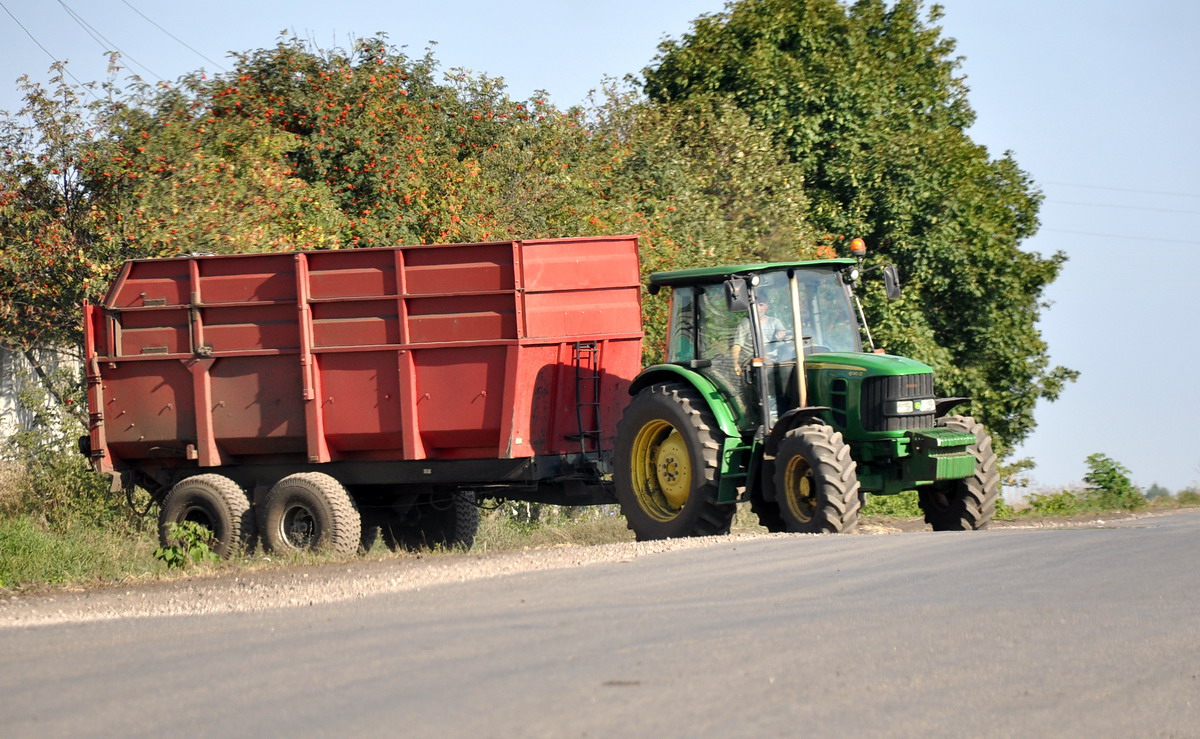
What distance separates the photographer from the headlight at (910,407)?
39.7 feet

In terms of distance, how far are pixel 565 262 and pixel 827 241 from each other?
12555 mm

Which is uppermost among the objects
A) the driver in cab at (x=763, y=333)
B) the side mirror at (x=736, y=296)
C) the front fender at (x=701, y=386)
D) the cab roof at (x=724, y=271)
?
the cab roof at (x=724, y=271)

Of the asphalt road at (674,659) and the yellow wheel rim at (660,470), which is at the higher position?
the yellow wheel rim at (660,470)

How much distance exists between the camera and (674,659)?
6.04 metres

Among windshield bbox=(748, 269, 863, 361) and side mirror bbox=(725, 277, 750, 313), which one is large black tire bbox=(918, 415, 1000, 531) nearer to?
windshield bbox=(748, 269, 863, 361)

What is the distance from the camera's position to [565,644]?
6.47 metres

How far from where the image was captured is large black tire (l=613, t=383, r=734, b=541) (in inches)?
488

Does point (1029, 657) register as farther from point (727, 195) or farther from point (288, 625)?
point (727, 195)

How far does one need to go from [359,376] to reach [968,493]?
5.53m

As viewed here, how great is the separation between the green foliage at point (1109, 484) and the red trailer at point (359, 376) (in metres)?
10.4

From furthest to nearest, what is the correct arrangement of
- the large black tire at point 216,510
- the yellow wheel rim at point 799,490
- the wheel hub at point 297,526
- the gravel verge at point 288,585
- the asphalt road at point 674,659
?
the large black tire at point 216,510
the wheel hub at point 297,526
the yellow wheel rim at point 799,490
the gravel verge at point 288,585
the asphalt road at point 674,659

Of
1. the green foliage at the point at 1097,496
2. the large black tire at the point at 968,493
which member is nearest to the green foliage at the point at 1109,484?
the green foliage at the point at 1097,496

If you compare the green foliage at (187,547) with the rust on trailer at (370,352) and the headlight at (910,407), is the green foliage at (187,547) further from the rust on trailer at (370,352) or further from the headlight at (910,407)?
the headlight at (910,407)

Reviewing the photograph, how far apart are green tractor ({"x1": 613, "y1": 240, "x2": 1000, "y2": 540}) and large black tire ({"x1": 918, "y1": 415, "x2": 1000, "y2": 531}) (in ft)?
0.04
